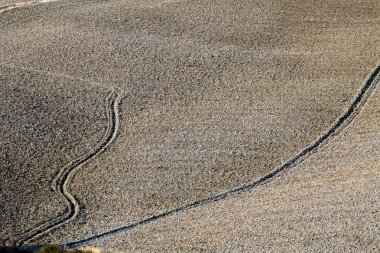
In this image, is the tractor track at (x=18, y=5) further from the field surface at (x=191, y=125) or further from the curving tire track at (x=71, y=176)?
the curving tire track at (x=71, y=176)

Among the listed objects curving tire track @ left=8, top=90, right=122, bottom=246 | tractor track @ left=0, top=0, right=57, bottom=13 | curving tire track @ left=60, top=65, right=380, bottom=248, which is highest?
tractor track @ left=0, top=0, right=57, bottom=13

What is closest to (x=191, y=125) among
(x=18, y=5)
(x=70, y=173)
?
(x=70, y=173)

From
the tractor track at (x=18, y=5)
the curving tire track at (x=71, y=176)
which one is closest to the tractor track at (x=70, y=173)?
the curving tire track at (x=71, y=176)

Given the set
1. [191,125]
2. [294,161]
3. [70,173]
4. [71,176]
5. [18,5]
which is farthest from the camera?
[18,5]

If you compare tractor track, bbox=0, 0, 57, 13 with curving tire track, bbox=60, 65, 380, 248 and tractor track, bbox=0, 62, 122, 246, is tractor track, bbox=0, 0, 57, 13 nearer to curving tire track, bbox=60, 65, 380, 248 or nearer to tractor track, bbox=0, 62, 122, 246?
tractor track, bbox=0, 62, 122, 246

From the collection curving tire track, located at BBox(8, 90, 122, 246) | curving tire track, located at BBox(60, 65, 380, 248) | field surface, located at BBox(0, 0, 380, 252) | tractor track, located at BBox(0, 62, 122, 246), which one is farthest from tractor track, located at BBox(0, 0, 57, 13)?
curving tire track, located at BBox(60, 65, 380, 248)

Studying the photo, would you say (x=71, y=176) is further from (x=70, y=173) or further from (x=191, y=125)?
(x=191, y=125)

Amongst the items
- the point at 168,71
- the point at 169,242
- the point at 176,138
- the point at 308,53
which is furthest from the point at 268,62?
the point at 169,242
